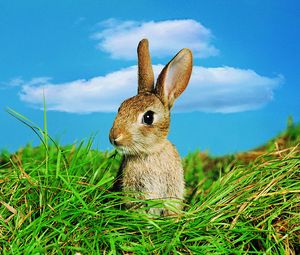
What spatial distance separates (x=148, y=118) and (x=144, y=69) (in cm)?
68

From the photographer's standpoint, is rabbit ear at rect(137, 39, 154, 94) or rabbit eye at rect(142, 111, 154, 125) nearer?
rabbit eye at rect(142, 111, 154, 125)

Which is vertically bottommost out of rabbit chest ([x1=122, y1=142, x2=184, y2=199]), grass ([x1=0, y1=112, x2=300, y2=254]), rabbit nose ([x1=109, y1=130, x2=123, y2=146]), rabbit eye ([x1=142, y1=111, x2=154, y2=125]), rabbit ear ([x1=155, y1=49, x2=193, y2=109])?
grass ([x1=0, y1=112, x2=300, y2=254])

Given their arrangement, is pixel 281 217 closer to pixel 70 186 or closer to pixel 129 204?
pixel 129 204

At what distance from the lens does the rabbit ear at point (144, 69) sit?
201 inches

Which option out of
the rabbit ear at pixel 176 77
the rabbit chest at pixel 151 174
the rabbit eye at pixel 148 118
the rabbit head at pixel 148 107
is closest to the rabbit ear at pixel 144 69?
the rabbit head at pixel 148 107

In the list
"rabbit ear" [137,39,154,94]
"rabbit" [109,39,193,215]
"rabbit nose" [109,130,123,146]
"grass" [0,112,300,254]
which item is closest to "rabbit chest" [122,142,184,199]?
"rabbit" [109,39,193,215]

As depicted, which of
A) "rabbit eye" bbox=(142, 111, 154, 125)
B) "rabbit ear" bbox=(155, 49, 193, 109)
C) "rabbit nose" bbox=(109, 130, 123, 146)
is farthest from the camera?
"rabbit ear" bbox=(155, 49, 193, 109)

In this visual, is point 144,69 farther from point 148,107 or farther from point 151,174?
point 151,174

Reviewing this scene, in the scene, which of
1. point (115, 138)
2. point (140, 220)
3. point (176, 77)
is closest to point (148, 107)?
point (115, 138)

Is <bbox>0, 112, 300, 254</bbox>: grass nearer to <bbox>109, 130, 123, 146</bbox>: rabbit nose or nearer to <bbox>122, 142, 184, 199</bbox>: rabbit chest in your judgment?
<bbox>122, 142, 184, 199</bbox>: rabbit chest

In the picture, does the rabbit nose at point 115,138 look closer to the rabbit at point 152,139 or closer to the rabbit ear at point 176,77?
the rabbit at point 152,139

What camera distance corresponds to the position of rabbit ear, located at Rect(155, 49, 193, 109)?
16.2ft

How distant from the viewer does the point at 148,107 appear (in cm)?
465

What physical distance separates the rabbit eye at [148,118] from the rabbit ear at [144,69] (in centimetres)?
41
